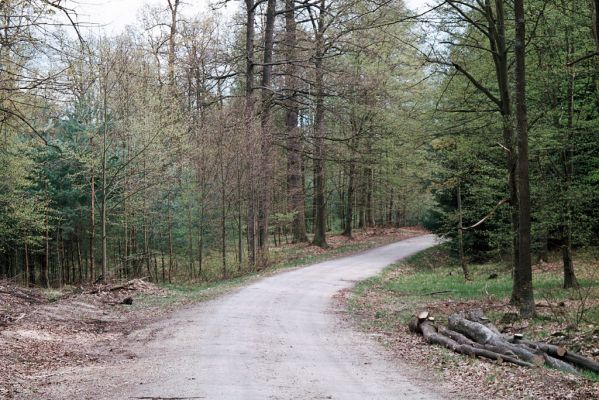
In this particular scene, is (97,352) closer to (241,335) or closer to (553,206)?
(241,335)

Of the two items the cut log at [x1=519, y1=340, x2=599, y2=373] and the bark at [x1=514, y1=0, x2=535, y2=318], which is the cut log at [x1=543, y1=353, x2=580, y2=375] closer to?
the cut log at [x1=519, y1=340, x2=599, y2=373]

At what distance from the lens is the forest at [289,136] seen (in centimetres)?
1271

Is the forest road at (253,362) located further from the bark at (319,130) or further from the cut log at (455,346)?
the bark at (319,130)

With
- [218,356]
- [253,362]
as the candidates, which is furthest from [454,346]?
[218,356]

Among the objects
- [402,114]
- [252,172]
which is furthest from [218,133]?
[402,114]

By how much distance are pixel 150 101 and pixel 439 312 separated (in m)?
15.1

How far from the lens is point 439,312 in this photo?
12.5 meters

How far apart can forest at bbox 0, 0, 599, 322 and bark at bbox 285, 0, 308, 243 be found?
5.0 inches

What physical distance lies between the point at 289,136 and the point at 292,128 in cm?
231

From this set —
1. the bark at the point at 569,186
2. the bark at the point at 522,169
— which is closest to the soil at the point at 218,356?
the bark at the point at 522,169

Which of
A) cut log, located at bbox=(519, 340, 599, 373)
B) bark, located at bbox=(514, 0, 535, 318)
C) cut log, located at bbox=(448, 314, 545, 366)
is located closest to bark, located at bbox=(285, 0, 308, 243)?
bark, located at bbox=(514, 0, 535, 318)

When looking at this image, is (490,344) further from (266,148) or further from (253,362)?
(266,148)

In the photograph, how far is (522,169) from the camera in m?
11.0

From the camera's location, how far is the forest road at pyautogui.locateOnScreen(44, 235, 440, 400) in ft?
21.7
